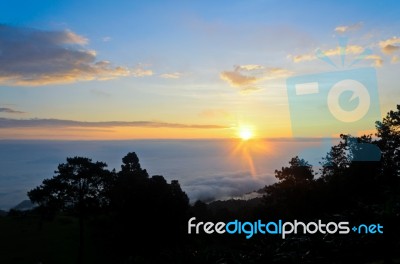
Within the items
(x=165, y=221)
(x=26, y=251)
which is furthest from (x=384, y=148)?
(x=26, y=251)

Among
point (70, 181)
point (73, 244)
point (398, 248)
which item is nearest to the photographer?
point (398, 248)

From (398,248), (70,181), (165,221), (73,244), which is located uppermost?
(70,181)

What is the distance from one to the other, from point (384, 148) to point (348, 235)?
25.6 meters

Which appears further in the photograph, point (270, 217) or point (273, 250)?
point (270, 217)

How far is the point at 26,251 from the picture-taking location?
1396 inches

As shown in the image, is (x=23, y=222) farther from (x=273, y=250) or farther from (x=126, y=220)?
(x=273, y=250)

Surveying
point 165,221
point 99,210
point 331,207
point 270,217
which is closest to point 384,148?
point 331,207

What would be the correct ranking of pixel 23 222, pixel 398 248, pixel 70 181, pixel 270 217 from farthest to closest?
pixel 23 222, pixel 270 217, pixel 70 181, pixel 398 248

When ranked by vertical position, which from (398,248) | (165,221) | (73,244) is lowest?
(73,244)

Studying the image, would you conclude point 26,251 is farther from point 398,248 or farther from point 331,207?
point 398,248

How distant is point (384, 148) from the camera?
39.4m

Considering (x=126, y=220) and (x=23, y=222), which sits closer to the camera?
(x=126, y=220)

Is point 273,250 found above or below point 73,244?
above

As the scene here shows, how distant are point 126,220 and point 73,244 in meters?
8.46
